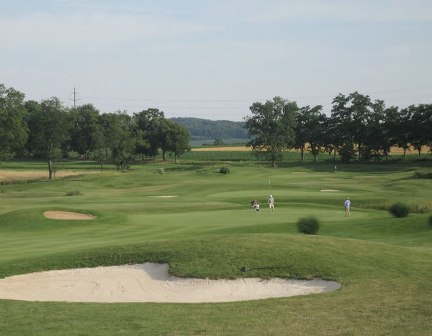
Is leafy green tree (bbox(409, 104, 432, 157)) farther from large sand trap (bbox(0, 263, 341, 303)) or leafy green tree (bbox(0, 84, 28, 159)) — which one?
large sand trap (bbox(0, 263, 341, 303))

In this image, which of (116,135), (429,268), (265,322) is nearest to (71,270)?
(265,322)

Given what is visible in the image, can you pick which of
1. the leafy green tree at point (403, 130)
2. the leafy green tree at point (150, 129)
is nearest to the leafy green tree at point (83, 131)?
the leafy green tree at point (150, 129)

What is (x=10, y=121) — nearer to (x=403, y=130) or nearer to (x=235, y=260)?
(x=403, y=130)

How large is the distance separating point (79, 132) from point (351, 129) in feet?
212

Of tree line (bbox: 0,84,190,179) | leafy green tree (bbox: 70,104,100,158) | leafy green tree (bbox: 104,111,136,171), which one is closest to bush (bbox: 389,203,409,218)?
tree line (bbox: 0,84,190,179)

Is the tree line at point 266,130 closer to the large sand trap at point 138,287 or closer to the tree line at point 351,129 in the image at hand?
the tree line at point 351,129

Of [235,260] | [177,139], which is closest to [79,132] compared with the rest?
[177,139]

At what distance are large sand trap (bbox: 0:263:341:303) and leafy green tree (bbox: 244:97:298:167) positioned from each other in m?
97.2

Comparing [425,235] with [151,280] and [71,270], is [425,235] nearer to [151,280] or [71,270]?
[151,280]

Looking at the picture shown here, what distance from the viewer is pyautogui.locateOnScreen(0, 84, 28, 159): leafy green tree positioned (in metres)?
89.3

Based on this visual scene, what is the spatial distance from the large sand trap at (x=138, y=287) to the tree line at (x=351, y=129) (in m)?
97.5

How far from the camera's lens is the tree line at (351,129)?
113 metres

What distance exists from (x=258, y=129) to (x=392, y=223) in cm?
8839

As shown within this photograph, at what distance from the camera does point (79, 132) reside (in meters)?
145
